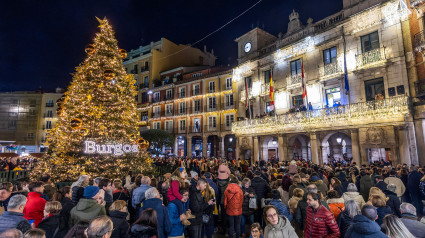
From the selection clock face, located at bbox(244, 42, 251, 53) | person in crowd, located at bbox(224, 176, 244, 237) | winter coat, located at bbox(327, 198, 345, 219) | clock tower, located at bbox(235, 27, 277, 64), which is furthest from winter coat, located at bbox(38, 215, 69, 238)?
→ clock face, located at bbox(244, 42, 251, 53)

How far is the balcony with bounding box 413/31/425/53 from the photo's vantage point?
45.4 ft

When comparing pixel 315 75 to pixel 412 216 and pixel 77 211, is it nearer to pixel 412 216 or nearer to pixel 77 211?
pixel 412 216

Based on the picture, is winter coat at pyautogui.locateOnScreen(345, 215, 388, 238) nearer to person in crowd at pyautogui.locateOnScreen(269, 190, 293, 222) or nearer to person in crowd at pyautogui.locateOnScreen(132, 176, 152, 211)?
person in crowd at pyautogui.locateOnScreen(269, 190, 293, 222)

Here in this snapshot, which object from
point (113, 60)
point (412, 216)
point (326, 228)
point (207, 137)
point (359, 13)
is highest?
point (359, 13)

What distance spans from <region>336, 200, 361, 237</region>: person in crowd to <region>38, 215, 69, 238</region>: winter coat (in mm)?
4617

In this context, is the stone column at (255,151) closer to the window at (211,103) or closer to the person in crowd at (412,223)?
the window at (211,103)

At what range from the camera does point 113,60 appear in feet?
41.7

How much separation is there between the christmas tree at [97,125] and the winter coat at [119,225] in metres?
8.14

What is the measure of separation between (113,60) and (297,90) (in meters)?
15.4

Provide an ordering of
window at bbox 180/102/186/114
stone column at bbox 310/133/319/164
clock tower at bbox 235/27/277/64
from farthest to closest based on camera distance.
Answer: window at bbox 180/102/186/114
clock tower at bbox 235/27/277/64
stone column at bbox 310/133/319/164

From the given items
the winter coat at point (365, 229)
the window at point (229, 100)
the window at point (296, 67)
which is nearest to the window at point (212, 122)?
the window at point (229, 100)

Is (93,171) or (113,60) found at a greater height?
(113,60)

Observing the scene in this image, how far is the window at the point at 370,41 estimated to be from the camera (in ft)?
53.9

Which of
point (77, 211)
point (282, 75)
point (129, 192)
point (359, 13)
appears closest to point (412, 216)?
point (77, 211)
